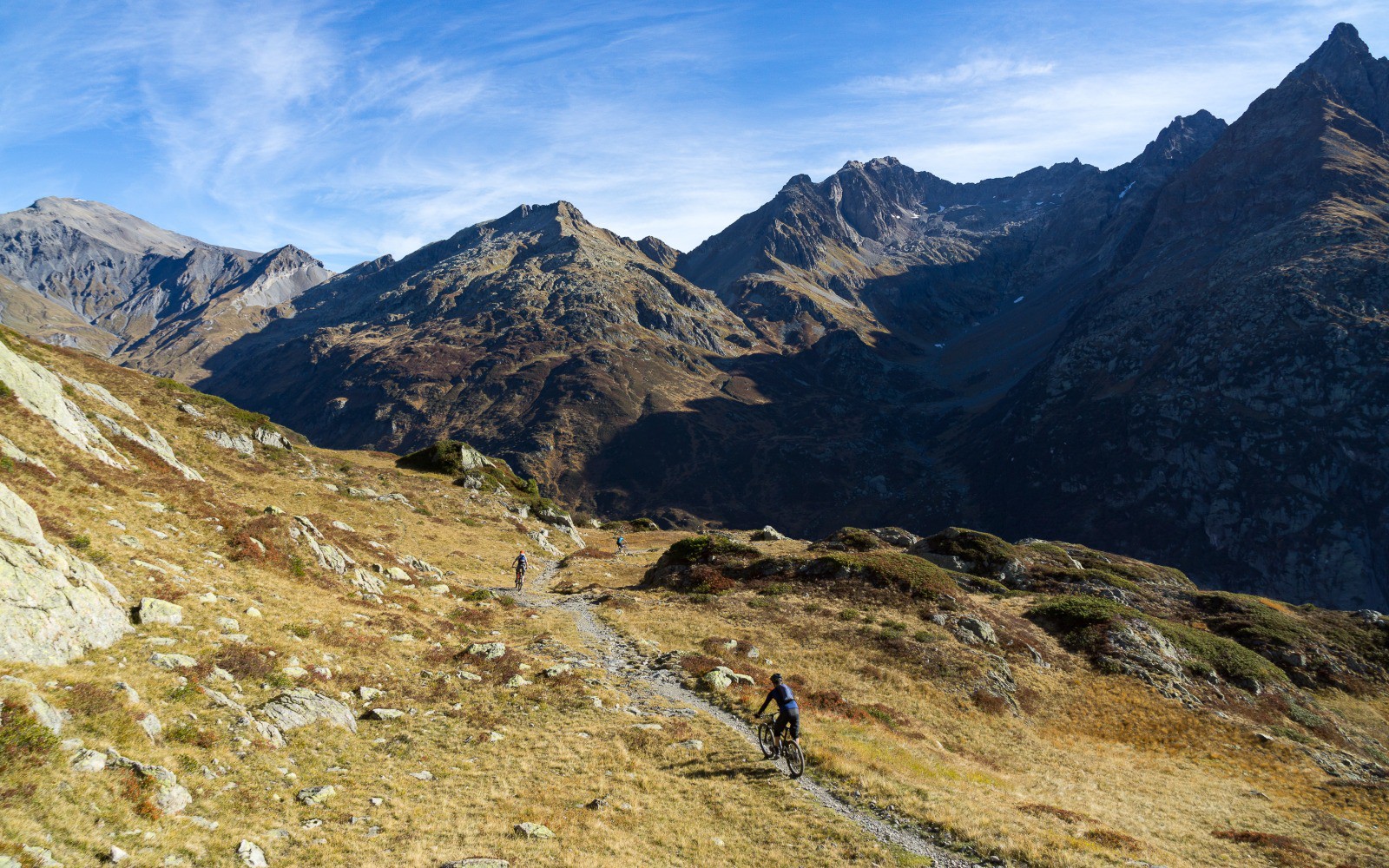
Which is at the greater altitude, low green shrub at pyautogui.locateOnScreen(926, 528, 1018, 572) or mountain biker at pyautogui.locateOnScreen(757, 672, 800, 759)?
mountain biker at pyautogui.locateOnScreen(757, 672, 800, 759)

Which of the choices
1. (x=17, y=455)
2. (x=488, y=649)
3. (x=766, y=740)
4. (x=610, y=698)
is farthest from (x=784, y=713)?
(x=17, y=455)

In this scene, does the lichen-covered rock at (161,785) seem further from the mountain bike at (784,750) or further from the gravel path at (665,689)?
the mountain bike at (784,750)

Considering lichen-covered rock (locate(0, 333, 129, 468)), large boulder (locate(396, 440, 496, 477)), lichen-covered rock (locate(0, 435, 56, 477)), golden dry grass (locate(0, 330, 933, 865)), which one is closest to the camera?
golden dry grass (locate(0, 330, 933, 865))

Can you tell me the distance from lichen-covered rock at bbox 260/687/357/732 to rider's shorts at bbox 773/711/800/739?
12.8m

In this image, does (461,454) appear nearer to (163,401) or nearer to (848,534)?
(163,401)

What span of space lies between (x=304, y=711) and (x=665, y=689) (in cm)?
1396

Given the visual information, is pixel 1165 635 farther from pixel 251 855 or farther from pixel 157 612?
pixel 157 612

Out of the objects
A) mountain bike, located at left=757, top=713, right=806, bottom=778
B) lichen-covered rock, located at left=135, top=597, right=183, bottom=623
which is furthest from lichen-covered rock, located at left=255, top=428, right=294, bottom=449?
mountain bike, located at left=757, top=713, right=806, bottom=778

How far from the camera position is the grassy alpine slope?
12.4m

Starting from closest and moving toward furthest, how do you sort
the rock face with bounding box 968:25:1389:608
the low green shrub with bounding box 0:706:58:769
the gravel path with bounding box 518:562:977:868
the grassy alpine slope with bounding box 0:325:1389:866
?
the low green shrub with bounding box 0:706:58:769, the grassy alpine slope with bounding box 0:325:1389:866, the gravel path with bounding box 518:562:977:868, the rock face with bounding box 968:25:1389:608

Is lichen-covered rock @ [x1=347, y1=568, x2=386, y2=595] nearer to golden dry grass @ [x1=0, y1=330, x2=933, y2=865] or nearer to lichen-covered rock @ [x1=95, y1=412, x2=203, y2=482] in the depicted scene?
golden dry grass @ [x1=0, y1=330, x2=933, y2=865]

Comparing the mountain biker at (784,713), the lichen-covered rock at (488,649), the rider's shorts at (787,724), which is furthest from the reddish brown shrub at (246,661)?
the rider's shorts at (787,724)

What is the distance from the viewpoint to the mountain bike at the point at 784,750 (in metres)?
18.5

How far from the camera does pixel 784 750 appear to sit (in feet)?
63.7
